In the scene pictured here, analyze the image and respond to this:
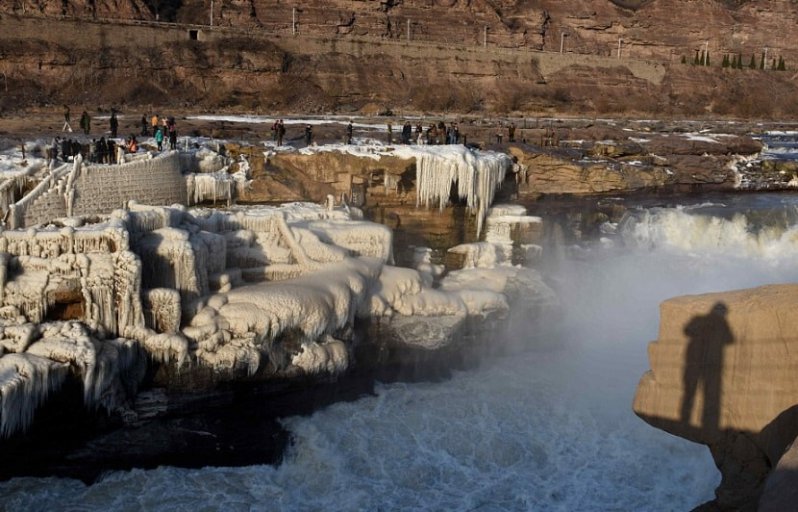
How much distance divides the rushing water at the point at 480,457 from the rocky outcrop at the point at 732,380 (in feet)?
17.7

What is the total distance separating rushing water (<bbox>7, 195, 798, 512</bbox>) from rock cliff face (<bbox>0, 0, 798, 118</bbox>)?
26.7 m

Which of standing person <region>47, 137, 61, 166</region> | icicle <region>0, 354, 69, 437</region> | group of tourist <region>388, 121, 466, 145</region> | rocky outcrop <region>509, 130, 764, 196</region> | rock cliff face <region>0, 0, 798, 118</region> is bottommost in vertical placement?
icicle <region>0, 354, 69, 437</region>

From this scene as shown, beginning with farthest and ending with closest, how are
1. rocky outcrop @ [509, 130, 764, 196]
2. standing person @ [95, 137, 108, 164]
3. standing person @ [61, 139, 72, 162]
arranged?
rocky outcrop @ [509, 130, 764, 196] → standing person @ [61, 139, 72, 162] → standing person @ [95, 137, 108, 164]

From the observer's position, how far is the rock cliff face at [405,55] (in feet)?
126

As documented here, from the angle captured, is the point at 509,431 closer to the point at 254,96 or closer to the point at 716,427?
the point at 716,427

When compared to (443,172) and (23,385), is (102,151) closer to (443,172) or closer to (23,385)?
(443,172)

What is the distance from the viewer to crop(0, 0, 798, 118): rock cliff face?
38.5m

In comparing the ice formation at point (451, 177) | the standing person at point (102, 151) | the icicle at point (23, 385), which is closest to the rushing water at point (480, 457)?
the icicle at point (23, 385)

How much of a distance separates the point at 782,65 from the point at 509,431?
188 feet

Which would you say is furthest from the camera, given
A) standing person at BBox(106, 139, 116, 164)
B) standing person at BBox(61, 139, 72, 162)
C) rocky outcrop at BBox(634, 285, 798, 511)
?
standing person at BBox(61, 139, 72, 162)

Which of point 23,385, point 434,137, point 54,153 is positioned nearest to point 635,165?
point 434,137

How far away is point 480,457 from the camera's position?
38.8 feet

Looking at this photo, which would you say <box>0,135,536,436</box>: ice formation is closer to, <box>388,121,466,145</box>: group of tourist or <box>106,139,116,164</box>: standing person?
<box>106,139,116,164</box>: standing person

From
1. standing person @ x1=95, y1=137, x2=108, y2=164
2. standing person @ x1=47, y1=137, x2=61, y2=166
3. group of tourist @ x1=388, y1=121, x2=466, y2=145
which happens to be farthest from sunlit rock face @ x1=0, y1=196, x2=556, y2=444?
group of tourist @ x1=388, y1=121, x2=466, y2=145
